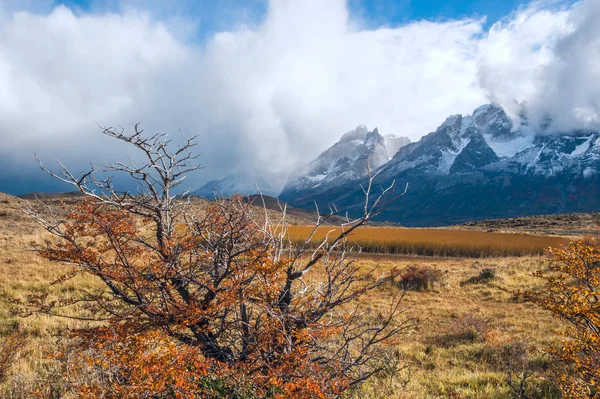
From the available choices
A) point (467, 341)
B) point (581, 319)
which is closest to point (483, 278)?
point (467, 341)

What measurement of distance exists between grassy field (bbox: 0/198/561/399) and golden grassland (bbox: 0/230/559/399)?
21mm

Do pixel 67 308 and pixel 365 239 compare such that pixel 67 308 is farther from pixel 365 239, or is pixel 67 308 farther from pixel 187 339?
pixel 365 239

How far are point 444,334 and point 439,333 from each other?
0.25 m

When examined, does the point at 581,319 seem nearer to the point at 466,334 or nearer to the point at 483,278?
the point at 466,334

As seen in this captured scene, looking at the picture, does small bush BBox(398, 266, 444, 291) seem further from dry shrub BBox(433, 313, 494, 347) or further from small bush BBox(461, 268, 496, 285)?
dry shrub BBox(433, 313, 494, 347)

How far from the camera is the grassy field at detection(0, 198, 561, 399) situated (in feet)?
20.7

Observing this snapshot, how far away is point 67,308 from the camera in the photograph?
35.9 feet

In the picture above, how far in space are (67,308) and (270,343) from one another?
10.0 meters

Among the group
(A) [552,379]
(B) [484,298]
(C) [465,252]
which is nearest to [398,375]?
(A) [552,379]

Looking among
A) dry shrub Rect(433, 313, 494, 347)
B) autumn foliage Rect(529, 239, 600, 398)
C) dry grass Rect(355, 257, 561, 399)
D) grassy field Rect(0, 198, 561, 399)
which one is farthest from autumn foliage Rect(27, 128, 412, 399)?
dry shrub Rect(433, 313, 494, 347)

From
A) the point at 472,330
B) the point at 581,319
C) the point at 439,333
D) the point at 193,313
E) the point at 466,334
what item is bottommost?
the point at 439,333

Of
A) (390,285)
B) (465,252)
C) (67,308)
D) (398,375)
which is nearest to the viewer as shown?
(398,375)

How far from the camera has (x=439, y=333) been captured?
11031mm

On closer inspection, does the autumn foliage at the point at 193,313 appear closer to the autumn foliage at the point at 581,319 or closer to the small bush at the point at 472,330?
the autumn foliage at the point at 581,319
